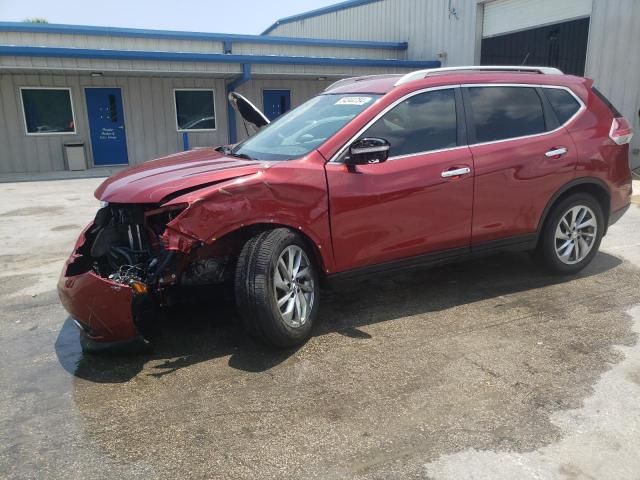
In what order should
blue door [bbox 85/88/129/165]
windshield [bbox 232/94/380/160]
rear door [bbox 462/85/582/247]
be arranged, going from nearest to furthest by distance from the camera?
windshield [bbox 232/94/380/160] < rear door [bbox 462/85/582/247] < blue door [bbox 85/88/129/165]

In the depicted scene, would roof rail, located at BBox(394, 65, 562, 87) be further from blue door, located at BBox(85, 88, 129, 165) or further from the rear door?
blue door, located at BBox(85, 88, 129, 165)

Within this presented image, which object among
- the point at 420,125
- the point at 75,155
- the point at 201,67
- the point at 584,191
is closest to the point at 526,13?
the point at 201,67

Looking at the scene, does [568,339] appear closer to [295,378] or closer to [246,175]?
[295,378]

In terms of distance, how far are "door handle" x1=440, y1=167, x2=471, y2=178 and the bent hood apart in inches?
57.7

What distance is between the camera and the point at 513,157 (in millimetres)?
4496

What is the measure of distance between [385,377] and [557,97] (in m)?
3.18

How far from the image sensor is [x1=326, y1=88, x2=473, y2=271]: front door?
3879mm

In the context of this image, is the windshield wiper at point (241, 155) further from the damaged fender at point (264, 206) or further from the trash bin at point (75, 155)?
the trash bin at point (75, 155)

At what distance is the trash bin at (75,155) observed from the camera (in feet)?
51.3

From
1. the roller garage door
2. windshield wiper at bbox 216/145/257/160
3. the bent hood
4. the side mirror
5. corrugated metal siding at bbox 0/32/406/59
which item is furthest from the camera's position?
corrugated metal siding at bbox 0/32/406/59

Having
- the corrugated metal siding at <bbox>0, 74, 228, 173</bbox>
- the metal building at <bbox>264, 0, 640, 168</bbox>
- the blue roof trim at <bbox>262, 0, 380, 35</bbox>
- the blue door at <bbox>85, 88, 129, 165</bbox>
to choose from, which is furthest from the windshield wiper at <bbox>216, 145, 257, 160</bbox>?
the blue roof trim at <bbox>262, 0, 380, 35</bbox>

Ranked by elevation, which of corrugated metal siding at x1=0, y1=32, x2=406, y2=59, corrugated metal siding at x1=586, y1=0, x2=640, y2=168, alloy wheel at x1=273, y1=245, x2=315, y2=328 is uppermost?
corrugated metal siding at x1=0, y1=32, x2=406, y2=59

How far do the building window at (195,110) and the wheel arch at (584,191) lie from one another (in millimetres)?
14316

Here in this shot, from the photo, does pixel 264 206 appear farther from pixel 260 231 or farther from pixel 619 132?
pixel 619 132
